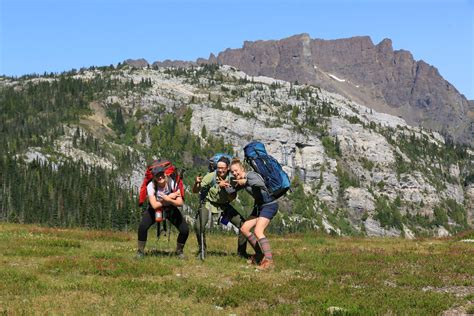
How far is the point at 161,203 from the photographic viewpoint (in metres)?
16.8

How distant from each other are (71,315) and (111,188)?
18758cm

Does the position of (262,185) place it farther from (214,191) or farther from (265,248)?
(214,191)

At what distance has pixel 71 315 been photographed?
31.7 feet

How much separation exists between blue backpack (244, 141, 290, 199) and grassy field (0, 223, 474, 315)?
2544 mm

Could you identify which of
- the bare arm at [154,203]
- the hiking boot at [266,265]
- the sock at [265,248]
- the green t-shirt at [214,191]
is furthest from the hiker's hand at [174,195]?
the hiking boot at [266,265]

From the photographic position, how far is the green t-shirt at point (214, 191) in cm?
1736

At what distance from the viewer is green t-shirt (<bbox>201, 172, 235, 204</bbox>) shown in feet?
57.0

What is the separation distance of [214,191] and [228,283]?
4.76m

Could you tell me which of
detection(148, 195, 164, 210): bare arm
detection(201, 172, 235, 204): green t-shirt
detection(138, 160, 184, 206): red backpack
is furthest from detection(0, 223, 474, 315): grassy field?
detection(138, 160, 184, 206): red backpack

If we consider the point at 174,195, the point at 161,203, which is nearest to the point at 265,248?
the point at 174,195

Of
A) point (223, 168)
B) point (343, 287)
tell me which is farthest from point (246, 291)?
point (223, 168)

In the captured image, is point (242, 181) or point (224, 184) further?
point (224, 184)

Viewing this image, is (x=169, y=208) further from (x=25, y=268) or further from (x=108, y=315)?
(x=108, y=315)

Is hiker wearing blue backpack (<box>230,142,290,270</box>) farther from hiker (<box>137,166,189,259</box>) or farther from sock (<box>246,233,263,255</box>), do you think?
hiker (<box>137,166,189,259</box>)
